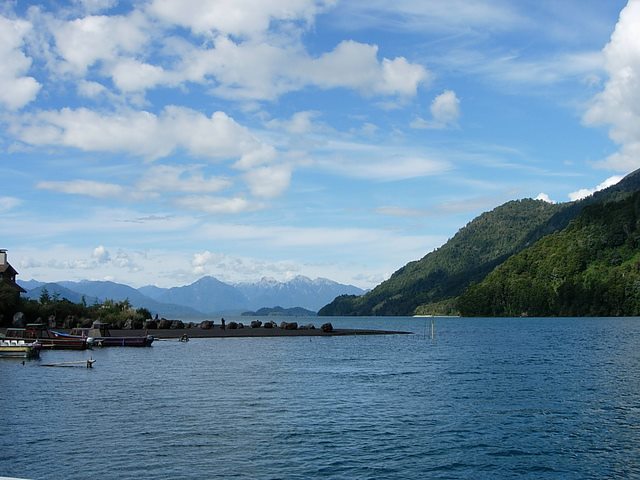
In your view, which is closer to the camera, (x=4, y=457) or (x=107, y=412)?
(x=4, y=457)

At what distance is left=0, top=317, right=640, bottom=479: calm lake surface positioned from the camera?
3509 centimetres

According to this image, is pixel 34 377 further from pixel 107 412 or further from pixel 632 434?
pixel 632 434

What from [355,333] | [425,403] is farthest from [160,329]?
[425,403]

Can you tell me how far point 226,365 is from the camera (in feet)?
300

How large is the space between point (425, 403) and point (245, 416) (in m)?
16.3

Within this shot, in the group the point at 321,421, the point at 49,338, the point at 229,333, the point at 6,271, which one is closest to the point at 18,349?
the point at 49,338

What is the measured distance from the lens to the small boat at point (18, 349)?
317 feet

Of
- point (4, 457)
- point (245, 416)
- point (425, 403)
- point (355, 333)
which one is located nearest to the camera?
point (4, 457)

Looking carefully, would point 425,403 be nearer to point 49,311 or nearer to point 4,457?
point 4,457

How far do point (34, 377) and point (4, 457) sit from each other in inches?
1583

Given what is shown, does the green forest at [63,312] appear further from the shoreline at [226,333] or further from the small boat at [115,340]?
the small boat at [115,340]

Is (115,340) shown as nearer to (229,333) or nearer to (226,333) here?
(226,333)

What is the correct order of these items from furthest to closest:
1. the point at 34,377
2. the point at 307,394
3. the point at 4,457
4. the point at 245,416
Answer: the point at 34,377, the point at 307,394, the point at 245,416, the point at 4,457

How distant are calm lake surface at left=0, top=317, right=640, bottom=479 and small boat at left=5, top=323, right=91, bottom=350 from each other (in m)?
24.8
